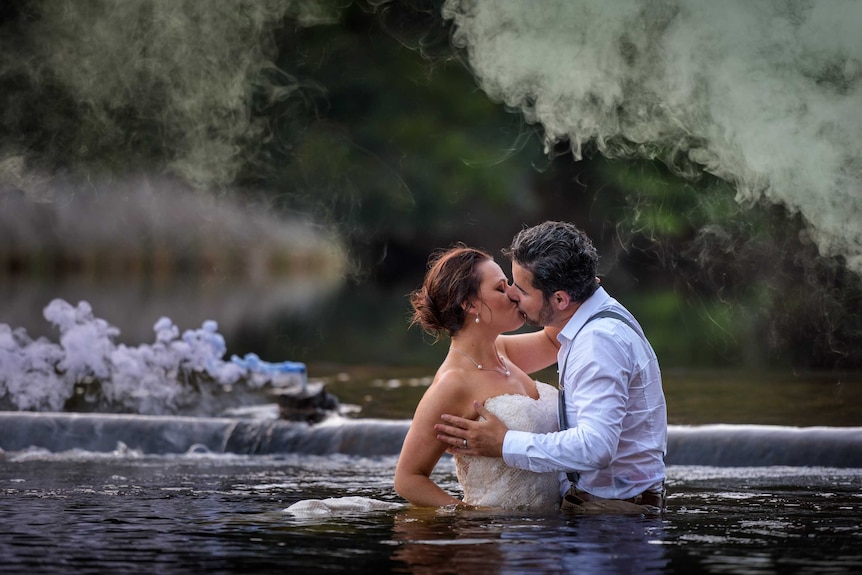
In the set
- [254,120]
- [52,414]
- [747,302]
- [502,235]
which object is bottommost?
[52,414]

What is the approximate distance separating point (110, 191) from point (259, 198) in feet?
20.9

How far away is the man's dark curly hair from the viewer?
19.0 feet

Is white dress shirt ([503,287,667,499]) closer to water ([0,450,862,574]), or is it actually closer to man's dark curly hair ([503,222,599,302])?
man's dark curly hair ([503,222,599,302])

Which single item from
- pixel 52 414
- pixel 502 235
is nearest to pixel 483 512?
pixel 52 414

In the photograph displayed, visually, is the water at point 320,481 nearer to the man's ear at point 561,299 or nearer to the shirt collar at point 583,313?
the shirt collar at point 583,313

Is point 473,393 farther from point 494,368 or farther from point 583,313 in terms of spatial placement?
point 583,313

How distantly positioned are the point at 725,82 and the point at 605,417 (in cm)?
590

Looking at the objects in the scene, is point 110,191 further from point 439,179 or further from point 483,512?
point 483,512

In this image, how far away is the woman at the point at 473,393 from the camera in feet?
20.4

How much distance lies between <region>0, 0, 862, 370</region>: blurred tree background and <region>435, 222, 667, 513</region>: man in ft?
81.2

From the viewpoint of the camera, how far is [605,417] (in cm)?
552

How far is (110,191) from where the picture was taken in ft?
141

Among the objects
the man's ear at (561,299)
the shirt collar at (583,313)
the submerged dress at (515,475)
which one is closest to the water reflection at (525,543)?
the submerged dress at (515,475)

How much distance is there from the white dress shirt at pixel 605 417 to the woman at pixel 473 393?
351 mm
